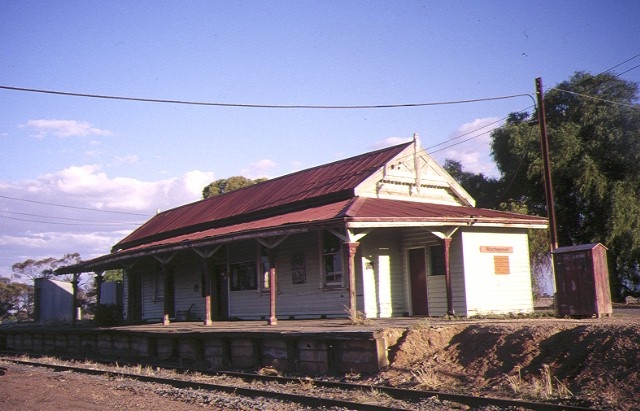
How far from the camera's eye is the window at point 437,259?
17953mm

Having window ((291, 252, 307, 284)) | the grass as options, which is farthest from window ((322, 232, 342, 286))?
the grass

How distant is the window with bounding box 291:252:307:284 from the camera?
19688 millimetres

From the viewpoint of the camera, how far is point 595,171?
30.6m

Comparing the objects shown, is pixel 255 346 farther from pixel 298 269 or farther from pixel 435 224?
pixel 298 269

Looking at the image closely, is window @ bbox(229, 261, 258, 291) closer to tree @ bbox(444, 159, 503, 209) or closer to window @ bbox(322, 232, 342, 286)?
window @ bbox(322, 232, 342, 286)

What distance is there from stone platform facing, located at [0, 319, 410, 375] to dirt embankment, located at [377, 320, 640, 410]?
612mm

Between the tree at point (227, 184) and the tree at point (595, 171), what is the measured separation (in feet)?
79.9

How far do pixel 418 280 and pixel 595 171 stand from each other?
16.5 meters

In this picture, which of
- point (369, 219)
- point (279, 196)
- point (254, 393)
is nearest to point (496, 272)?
point (369, 219)

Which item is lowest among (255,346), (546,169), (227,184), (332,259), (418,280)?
(255,346)

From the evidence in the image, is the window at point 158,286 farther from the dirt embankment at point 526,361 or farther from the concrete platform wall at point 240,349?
the dirt embankment at point 526,361

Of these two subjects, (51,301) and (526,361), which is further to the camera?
(51,301)

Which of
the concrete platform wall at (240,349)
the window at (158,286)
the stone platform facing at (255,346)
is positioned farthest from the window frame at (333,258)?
the window at (158,286)

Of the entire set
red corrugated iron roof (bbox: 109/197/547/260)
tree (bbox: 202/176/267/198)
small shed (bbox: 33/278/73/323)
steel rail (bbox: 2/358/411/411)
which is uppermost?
tree (bbox: 202/176/267/198)
